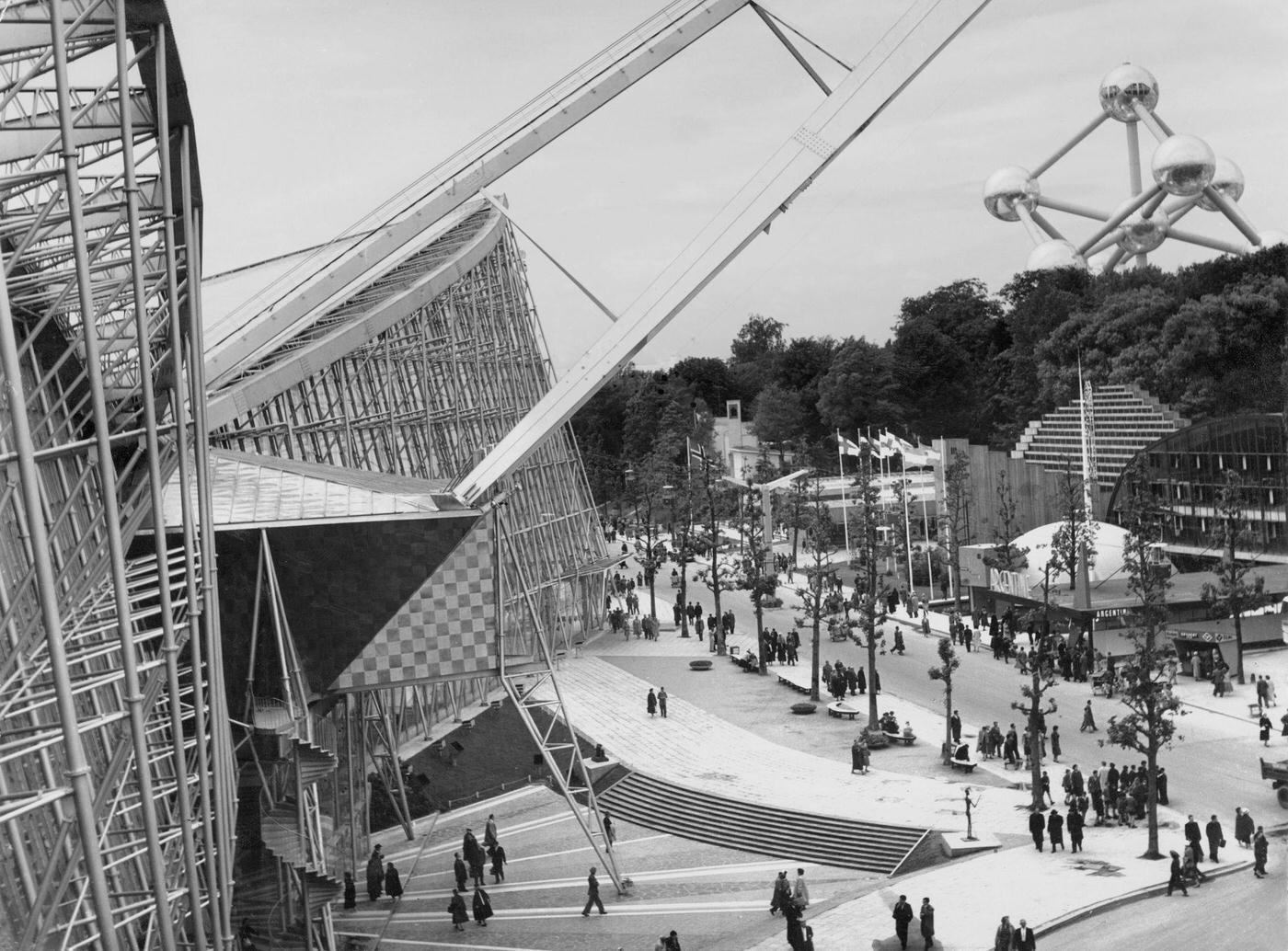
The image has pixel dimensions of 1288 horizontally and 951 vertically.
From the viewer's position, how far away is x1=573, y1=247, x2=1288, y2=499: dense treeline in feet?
295

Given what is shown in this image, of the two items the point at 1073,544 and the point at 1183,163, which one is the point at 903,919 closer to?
the point at 1073,544

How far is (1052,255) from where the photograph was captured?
346 feet

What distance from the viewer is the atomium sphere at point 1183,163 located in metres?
88.3

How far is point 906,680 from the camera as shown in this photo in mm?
52719

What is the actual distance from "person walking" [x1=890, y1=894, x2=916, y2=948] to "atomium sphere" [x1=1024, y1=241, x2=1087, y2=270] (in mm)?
83373

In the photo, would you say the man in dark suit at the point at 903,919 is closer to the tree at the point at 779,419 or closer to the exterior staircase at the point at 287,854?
the exterior staircase at the point at 287,854

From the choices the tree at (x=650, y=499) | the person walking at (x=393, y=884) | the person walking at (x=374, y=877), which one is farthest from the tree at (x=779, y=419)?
the person walking at (x=393, y=884)

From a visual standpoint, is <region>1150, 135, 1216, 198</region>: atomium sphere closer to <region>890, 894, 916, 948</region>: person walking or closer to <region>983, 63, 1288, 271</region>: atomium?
<region>983, 63, 1288, 271</region>: atomium

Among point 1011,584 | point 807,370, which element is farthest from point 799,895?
point 807,370

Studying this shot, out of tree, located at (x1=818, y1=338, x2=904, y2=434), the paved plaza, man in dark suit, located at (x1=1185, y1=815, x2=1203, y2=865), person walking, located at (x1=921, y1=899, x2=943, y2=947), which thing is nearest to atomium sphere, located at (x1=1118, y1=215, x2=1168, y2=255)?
tree, located at (x1=818, y1=338, x2=904, y2=434)

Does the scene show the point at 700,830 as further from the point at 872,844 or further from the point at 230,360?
the point at 230,360

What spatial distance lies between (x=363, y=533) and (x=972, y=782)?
1760 centimetres

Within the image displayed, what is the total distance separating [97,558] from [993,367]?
10295 cm

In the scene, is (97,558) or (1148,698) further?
(1148,698)
